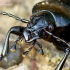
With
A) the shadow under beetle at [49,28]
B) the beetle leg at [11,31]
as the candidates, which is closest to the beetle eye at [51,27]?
the shadow under beetle at [49,28]

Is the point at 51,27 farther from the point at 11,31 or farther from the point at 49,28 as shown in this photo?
the point at 11,31

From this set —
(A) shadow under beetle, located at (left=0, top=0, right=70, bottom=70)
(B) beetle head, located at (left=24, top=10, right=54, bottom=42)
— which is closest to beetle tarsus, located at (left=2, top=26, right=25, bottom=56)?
(A) shadow under beetle, located at (left=0, top=0, right=70, bottom=70)

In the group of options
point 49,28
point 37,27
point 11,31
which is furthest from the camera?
point 11,31

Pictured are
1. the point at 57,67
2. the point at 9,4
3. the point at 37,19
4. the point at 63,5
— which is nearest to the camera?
the point at 57,67

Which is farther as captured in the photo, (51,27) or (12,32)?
(12,32)

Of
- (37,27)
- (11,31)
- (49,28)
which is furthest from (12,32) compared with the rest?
(49,28)

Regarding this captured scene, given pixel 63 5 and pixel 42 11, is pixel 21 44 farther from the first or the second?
pixel 63 5

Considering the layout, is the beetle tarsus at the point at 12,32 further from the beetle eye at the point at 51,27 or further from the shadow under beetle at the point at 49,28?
the beetle eye at the point at 51,27

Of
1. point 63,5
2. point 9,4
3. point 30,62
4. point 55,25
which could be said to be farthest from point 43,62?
point 9,4
